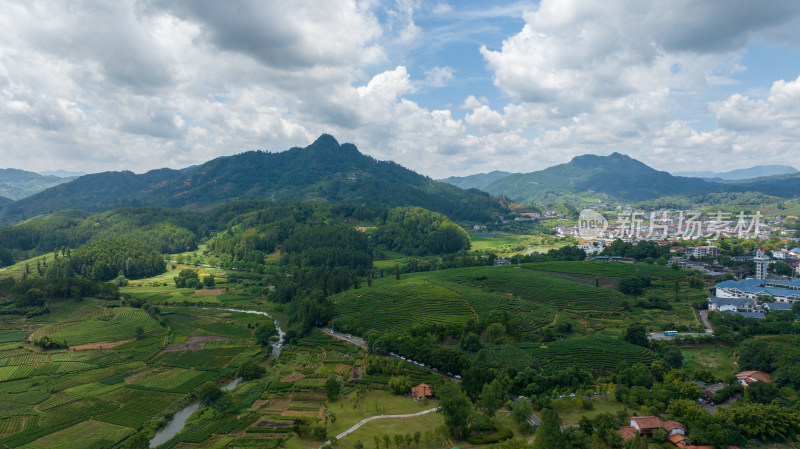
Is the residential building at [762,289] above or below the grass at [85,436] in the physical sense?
above

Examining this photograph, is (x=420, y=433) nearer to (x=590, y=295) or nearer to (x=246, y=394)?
(x=246, y=394)

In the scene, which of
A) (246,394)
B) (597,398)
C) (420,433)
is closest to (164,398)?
(246,394)

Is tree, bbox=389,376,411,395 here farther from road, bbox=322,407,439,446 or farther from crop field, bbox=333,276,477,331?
crop field, bbox=333,276,477,331

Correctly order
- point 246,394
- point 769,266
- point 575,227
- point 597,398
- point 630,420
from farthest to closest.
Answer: point 575,227
point 769,266
point 246,394
point 597,398
point 630,420

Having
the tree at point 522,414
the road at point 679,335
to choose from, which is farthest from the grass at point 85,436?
the road at point 679,335

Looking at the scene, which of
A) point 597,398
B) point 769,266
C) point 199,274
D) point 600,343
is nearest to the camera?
point 597,398

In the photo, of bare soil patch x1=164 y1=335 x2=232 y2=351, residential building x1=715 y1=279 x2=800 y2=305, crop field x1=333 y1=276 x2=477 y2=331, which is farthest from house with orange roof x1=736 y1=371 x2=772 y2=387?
bare soil patch x1=164 y1=335 x2=232 y2=351

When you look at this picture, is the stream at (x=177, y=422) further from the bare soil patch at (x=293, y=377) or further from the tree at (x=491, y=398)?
the tree at (x=491, y=398)

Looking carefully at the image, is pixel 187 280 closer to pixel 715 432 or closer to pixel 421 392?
pixel 421 392
